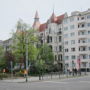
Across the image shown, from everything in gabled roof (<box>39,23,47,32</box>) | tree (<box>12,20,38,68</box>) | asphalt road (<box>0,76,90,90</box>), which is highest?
gabled roof (<box>39,23,47,32</box>)

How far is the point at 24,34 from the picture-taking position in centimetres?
6831

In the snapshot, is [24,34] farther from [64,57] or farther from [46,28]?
[46,28]

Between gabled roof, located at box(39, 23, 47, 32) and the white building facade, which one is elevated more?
gabled roof, located at box(39, 23, 47, 32)

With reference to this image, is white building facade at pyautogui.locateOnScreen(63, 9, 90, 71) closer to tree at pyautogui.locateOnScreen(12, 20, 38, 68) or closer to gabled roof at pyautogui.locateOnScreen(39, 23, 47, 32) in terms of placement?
gabled roof at pyautogui.locateOnScreen(39, 23, 47, 32)

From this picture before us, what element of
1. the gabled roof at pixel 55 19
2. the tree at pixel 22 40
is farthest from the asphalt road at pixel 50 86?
the gabled roof at pixel 55 19

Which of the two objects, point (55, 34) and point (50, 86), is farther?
point (55, 34)

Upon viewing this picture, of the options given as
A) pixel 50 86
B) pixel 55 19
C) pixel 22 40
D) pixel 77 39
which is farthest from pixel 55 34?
pixel 50 86

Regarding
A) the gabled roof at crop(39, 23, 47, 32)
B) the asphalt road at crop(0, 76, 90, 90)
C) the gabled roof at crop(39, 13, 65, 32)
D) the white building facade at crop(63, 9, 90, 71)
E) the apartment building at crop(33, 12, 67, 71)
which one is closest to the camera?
the asphalt road at crop(0, 76, 90, 90)

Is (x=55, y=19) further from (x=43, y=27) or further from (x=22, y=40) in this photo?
(x=22, y=40)

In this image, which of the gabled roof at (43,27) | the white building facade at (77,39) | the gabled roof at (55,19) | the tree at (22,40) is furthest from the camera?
the gabled roof at (43,27)

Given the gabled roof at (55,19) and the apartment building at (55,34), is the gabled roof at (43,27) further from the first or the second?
the apartment building at (55,34)

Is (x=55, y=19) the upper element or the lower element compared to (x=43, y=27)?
upper

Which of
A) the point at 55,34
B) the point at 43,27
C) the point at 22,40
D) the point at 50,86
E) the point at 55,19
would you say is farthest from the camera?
the point at 43,27

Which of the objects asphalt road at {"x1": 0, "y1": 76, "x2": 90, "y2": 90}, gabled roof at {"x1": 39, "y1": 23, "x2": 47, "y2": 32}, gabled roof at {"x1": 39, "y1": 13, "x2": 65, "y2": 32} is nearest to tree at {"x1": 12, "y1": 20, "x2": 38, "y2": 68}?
gabled roof at {"x1": 39, "y1": 13, "x2": 65, "y2": 32}
